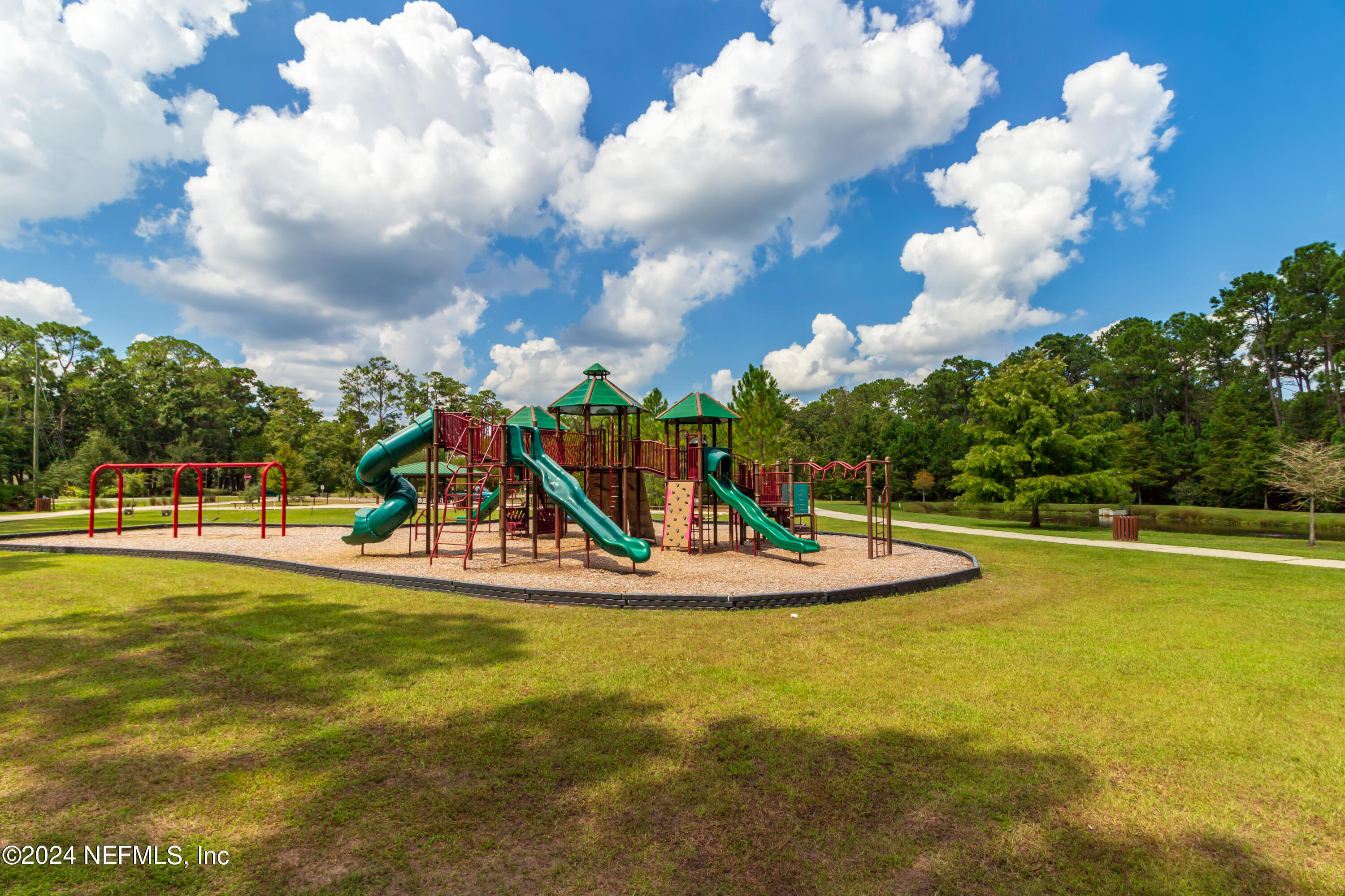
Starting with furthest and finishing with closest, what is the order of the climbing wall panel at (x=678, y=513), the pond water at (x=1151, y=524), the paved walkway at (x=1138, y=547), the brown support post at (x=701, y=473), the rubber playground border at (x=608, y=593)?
the pond water at (x=1151, y=524) < the climbing wall panel at (x=678, y=513) < the brown support post at (x=701, y=473) < the paved walkway at (x=1138, y=547) < the rubber playground border at (x=608, y=593)

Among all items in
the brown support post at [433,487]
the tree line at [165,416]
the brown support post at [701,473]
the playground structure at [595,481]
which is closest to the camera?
the playground structure at [595,481]

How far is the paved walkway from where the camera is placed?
13953mm

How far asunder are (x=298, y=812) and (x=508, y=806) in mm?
1295

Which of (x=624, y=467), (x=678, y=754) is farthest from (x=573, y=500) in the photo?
(x=678, y=754)

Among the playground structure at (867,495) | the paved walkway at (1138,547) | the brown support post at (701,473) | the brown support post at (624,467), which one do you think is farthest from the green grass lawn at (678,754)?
the brown support post at (624,467)

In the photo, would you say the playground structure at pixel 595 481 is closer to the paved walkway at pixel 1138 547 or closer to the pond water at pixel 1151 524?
the paved walkway at pixel 1138 547

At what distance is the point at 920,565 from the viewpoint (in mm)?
13625

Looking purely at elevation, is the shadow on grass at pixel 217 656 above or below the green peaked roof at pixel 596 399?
below

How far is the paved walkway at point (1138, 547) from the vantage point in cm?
1395

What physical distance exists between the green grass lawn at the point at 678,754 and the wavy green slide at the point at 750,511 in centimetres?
549

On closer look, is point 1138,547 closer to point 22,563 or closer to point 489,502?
point 489,502

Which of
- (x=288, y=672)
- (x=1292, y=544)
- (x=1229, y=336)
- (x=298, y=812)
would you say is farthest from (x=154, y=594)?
(x=1229, y=336)

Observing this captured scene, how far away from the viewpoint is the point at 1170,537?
20.5 m

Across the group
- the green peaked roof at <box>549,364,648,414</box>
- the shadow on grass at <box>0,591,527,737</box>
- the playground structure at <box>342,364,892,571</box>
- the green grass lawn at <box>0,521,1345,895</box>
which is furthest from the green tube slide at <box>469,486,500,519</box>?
the green grass lawn at <box>0,521,1345,895</box>
